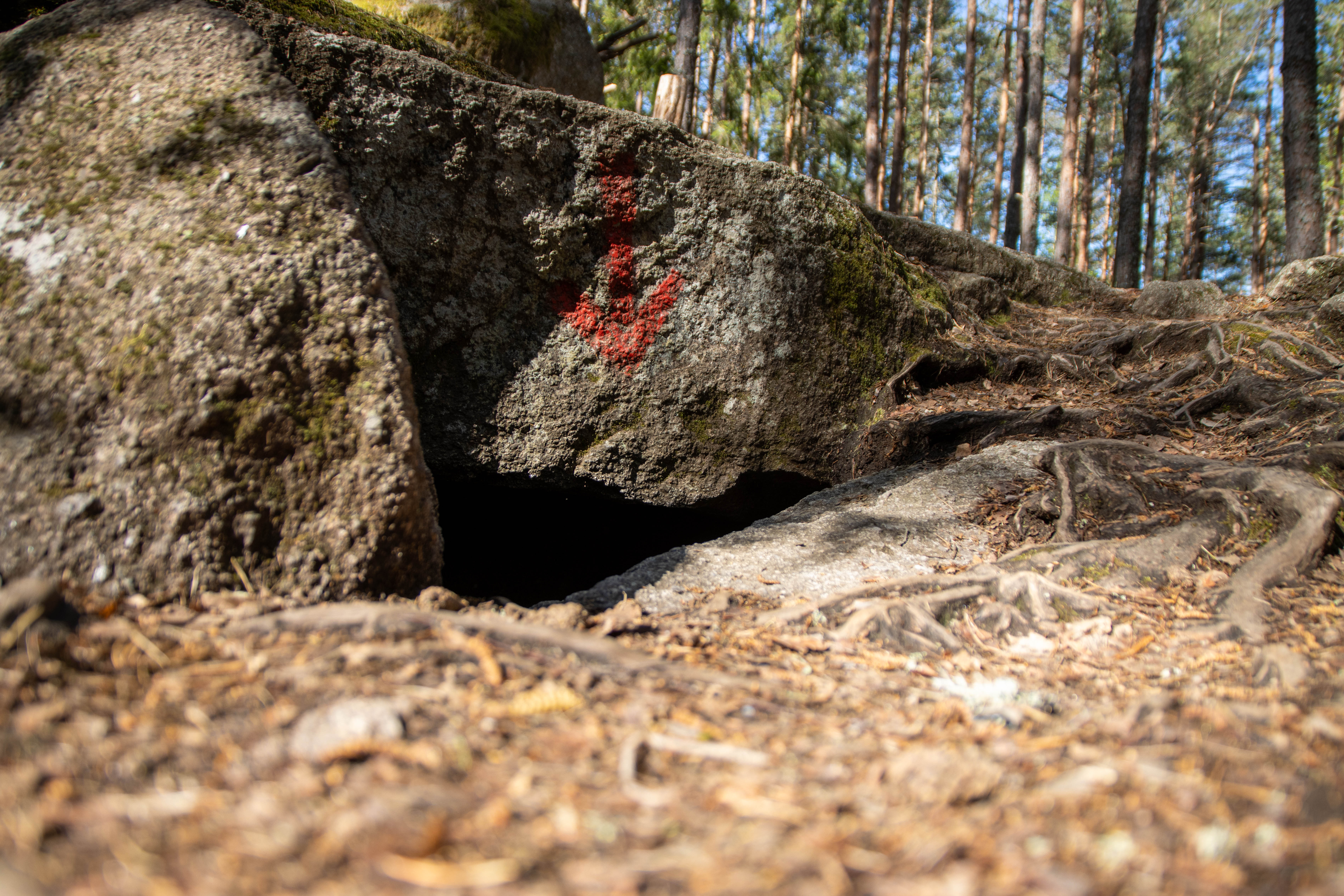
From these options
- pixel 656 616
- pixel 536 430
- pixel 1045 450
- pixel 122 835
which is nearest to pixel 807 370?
pixel 1045 450

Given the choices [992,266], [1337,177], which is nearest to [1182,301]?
[992,266]

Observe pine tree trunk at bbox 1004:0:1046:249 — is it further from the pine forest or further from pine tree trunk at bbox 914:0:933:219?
pine tree trunk at bbox 914:0:933:219

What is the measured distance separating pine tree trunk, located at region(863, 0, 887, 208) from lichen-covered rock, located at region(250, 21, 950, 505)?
862 cm

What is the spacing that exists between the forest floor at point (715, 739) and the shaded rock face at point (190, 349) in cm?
23

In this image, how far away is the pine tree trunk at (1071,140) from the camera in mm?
11789

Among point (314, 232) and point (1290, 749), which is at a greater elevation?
point (314, 232)

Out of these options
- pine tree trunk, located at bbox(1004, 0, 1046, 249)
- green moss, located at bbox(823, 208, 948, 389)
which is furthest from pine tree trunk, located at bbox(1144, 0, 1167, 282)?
green moss, located at bbox(823, 208, 948, 389)

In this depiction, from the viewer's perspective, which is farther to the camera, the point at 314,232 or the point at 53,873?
the point at 314,232

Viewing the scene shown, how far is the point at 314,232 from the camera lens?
2221 millimetres

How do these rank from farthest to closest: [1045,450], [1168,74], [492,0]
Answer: [1168,74] < [492,0] < [1045,450]

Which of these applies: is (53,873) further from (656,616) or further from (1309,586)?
(1309,586)

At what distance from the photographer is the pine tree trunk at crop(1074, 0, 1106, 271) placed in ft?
64.1

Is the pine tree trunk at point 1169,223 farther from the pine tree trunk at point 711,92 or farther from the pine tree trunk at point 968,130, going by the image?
the pine tree trunk at point 711,92

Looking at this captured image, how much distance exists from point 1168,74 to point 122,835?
1208 inches
